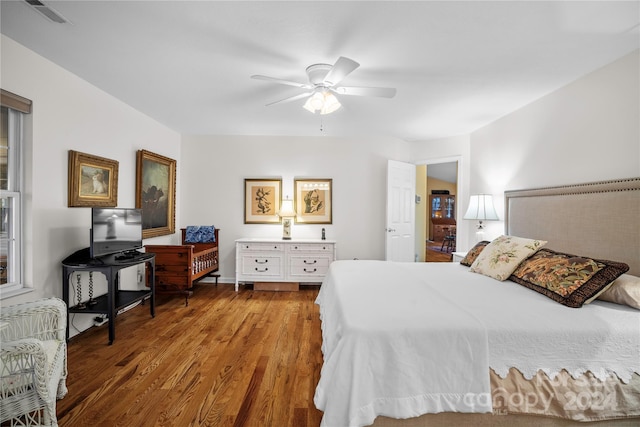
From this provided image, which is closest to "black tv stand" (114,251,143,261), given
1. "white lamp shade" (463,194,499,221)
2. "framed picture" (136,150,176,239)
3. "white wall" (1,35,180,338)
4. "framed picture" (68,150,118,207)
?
"white wall" (1,35,180,338)

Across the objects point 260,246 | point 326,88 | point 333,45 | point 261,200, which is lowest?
point 260,246

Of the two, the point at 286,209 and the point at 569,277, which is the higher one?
the point at 286,209

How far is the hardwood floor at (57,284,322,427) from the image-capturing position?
1.79 m

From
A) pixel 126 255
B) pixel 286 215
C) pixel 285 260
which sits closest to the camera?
pixel 126 255

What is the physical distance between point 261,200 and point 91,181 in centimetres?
240

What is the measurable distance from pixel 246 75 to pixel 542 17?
2265 millimetres

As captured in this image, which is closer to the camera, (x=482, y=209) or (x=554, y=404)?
(x=554, y=404)

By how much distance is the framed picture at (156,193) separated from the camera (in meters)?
3.87

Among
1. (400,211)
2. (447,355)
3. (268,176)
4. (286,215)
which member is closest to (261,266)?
(286,215)

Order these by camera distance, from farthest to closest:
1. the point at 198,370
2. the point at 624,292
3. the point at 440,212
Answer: the point at 440,212, the point at 198,370, the point at 624,292

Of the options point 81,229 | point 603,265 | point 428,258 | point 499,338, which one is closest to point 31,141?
point 81,229

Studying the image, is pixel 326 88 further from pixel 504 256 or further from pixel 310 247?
pixel 310 247

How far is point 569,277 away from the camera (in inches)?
75.3

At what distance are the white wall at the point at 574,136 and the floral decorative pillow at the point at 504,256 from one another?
0.79 meters
